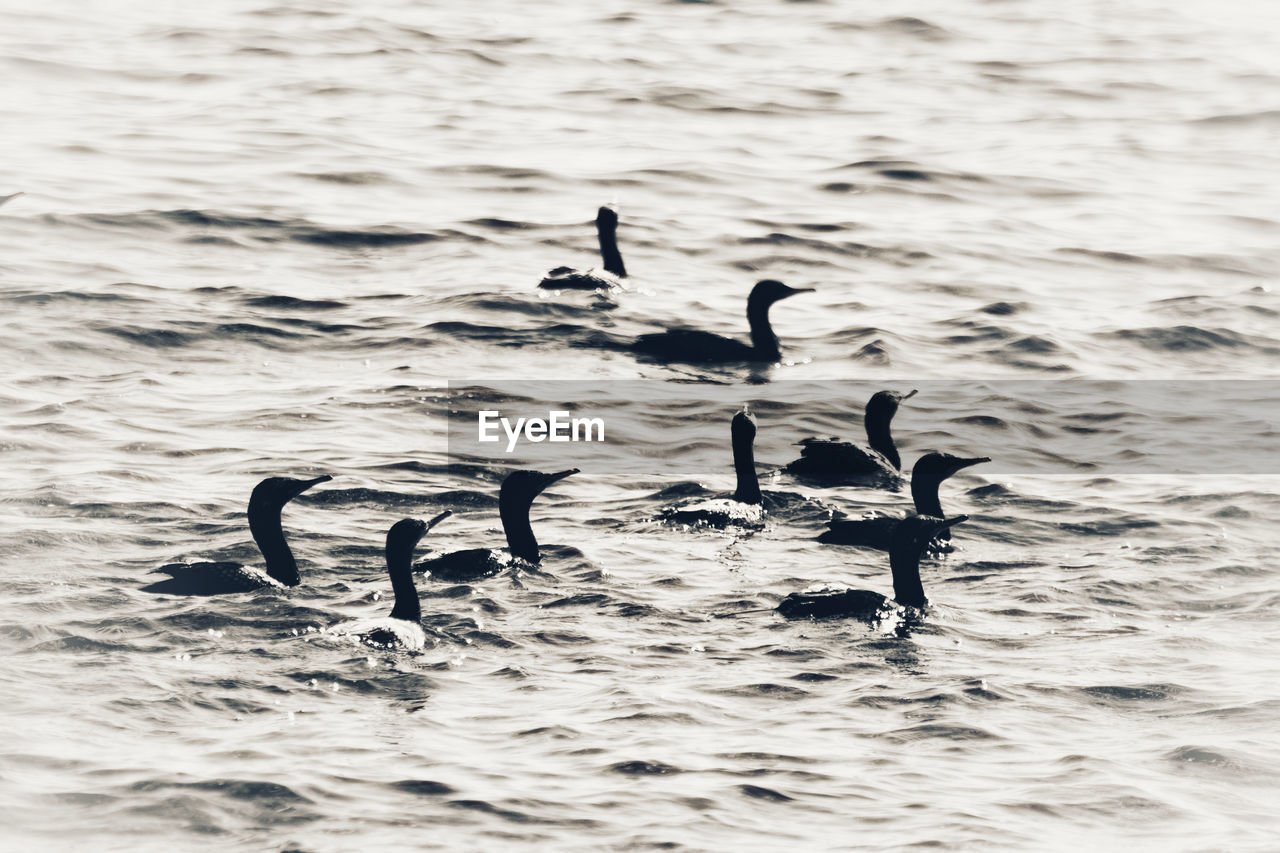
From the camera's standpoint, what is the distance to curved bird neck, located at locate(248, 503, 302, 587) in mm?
12008

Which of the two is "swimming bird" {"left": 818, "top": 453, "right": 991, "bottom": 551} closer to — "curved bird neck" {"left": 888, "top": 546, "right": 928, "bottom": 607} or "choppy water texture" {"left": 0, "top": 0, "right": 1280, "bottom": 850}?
"choppy water texture" {"left": 0, "top": 0, "right": 1280, "bottom": 850}

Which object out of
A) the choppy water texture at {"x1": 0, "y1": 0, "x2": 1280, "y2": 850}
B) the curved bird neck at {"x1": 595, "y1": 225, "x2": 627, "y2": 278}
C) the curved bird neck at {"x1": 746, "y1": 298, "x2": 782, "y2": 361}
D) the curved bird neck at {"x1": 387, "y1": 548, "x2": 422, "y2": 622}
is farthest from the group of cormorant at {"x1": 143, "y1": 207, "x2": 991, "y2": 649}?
the curved bird neck at {"x1": 595, "y1": 225, "x2": 627, "y2": 278}

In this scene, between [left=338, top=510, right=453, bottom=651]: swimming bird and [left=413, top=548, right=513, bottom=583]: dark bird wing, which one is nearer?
[left=338, top=510, right=453, bottom=651]: swimming bird


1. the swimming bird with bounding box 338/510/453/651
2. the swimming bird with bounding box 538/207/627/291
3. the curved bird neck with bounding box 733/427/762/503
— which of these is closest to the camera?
the swimming bird with bounding box 338/510/453/651

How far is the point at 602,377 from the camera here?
58.7 feet

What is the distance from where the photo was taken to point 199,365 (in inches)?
682

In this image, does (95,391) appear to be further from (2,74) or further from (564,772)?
(2,74)

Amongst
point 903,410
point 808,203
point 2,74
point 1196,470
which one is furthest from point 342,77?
point 1196,470

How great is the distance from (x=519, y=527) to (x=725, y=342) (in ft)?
21.0

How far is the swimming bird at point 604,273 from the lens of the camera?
65.9 feet

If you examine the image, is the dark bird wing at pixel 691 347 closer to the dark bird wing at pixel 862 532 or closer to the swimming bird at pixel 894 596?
the dark bird wing at pixel 862 532

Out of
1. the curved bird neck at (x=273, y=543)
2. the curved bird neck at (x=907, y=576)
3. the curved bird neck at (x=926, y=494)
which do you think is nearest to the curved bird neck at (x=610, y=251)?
the curved bird neck at (x=926, y=494)

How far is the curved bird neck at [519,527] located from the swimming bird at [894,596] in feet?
5.92

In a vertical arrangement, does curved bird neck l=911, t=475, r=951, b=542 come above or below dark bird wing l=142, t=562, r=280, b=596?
below
